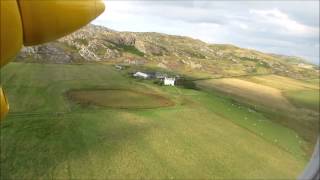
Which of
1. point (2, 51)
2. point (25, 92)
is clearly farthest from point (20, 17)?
point (25, 92)

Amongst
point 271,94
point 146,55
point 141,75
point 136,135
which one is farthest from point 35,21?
point 146,55

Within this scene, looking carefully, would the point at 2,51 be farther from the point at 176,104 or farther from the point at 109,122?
the point at 176,104

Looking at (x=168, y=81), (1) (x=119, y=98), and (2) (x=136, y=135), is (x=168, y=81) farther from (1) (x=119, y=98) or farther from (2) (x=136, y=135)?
(2) (x=136, y=135)

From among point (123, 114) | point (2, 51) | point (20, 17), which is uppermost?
point (20, 17)

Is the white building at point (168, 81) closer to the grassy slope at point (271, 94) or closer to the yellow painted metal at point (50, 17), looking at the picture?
the grassy slope at point (271, 94)

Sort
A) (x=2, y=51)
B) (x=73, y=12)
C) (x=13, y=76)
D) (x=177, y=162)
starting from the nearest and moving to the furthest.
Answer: (x=2, y=51) → (x=73, y=12) → (x=177, y=162) → (x=13, y=76)

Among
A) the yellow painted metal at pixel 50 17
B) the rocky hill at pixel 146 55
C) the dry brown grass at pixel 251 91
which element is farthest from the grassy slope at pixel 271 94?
the yellow painted metal at pixel 50 17

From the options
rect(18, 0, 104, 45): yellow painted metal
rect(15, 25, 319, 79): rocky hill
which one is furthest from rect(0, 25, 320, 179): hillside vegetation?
rect(18, 0, 104, 45): yellow painted metal
